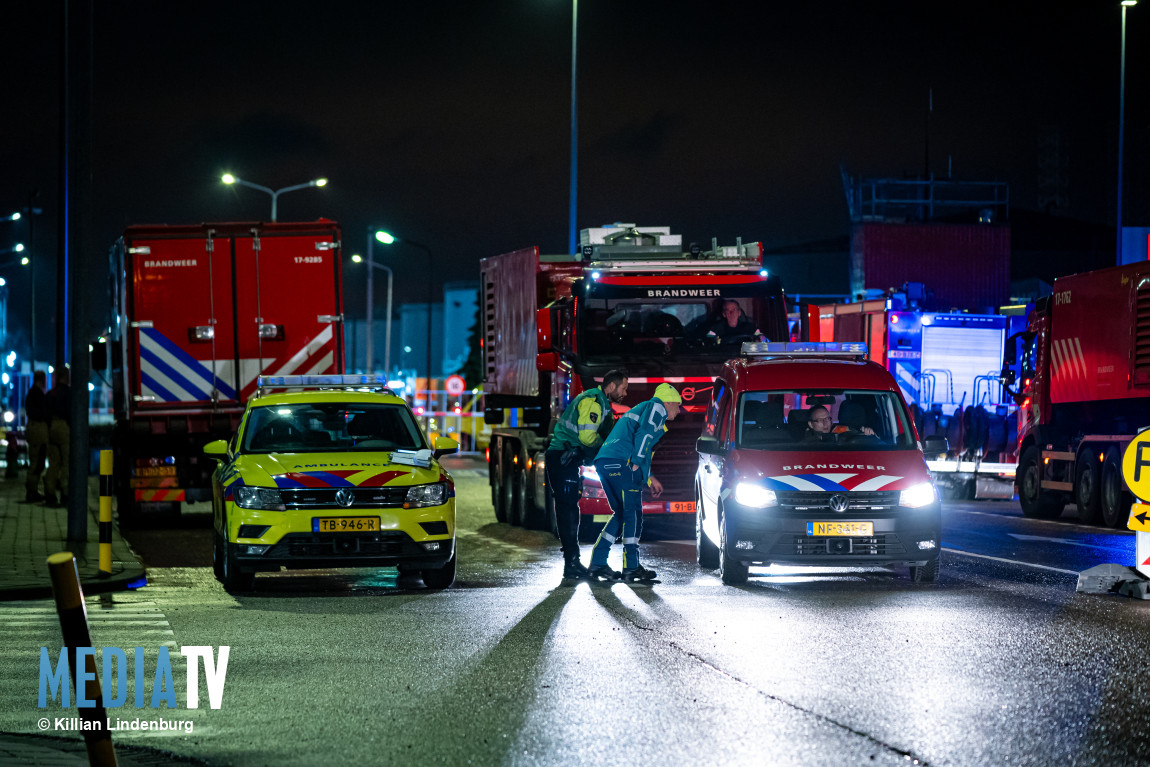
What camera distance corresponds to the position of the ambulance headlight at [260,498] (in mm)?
13375

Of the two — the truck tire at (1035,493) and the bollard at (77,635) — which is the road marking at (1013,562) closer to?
the truck tire at (1035,493)

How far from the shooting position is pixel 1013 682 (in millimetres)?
8891

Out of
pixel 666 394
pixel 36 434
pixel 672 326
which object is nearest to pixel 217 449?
pixel 666 394

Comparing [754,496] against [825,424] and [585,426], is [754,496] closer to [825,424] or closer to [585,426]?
[825,424]

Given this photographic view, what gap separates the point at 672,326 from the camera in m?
19.2

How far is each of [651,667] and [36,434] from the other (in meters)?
18.2

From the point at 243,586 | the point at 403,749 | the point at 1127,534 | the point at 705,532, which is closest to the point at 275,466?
the point at 243,586

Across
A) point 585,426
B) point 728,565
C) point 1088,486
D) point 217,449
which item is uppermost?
point 585,426

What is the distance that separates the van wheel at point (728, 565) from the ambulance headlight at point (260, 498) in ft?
11.9

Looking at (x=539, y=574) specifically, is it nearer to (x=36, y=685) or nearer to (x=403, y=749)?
(x=36, y=685)

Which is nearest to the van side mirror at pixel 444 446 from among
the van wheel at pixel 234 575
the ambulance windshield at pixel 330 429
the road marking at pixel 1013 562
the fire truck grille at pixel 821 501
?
the ambulance windshield at pixel 330 429

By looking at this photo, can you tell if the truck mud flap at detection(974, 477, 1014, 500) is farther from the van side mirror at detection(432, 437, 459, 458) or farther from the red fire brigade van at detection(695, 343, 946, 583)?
the van side mirror at detection(432, 437, 459, 458)

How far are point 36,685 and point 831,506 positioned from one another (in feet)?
22.1

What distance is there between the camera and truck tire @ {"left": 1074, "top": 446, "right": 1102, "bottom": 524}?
22453 millimetres
